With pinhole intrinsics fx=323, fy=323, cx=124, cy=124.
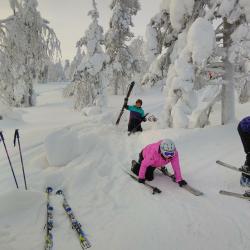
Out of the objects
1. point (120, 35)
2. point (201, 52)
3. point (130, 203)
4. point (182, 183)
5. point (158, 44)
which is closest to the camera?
point (130, 203)

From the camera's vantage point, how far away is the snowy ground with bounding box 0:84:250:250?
192 inches

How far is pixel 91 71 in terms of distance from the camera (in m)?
24.6

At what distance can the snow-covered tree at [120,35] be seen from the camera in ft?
103

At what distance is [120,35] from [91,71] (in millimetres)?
9040

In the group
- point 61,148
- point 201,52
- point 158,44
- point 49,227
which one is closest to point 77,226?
point 49,227

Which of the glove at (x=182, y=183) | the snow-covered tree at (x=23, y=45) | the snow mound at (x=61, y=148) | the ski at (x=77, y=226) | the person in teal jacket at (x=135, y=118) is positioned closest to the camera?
the ski at (x=77, y=226)

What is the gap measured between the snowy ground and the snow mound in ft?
0.71

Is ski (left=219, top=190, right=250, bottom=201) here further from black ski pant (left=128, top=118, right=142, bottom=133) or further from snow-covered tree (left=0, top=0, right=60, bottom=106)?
snow-covered tree (left=0, top=0, right=60, bottom=106)

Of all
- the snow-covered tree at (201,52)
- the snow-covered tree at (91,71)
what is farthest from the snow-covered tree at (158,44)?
the snow-covered tree at (91,71)

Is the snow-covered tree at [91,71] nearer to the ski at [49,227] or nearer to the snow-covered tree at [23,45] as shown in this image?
the snow-covered tree at [23,45]

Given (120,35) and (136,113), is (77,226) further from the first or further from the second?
(120,35)

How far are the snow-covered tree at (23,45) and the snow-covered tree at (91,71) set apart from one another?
11.6 meters

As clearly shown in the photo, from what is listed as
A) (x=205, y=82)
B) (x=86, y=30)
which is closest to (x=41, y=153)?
(x=205, y=82)

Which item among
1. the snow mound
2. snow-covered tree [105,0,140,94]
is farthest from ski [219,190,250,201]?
snow-covered tree [105,0,140,94]
